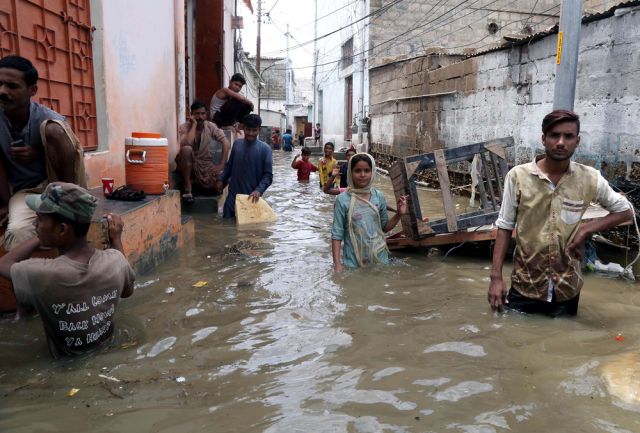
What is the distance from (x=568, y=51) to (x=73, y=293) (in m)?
5.49

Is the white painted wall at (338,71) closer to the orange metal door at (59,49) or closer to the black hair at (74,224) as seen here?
the orange metal door at (59,49)

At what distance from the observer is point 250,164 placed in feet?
22.7

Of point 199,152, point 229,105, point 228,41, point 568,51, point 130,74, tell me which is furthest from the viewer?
point 228,41

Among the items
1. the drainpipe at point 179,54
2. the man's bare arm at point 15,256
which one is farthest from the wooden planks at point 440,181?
the drainpipe at point 179,54

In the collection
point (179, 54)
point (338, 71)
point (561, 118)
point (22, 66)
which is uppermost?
point (338, 71)

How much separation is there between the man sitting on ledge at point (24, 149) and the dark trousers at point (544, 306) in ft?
9.92

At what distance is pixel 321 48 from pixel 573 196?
28059 mm

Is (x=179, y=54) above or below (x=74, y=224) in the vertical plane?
above

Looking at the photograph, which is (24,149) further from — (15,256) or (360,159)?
(360,159)

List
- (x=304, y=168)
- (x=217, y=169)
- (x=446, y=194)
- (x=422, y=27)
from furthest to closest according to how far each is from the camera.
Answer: (x=422, y=27) < (x=304, y=168) < (x=217, y=169) < (x=446, y=194)

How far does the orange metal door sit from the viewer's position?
4.10 metres

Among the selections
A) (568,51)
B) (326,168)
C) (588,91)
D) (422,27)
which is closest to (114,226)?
(568,51)

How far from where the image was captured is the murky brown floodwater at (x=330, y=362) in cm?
230

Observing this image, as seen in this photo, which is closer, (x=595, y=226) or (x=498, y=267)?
(x=595, y=226)
